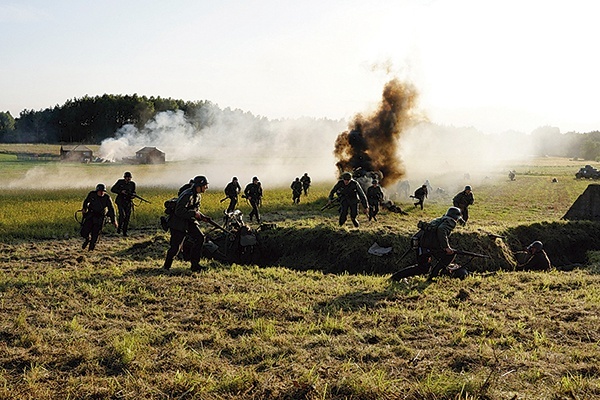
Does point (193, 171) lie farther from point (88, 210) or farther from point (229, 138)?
point (88, 210)

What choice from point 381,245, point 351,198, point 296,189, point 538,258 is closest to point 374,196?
point 351,198

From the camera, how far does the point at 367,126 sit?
41.6 metres

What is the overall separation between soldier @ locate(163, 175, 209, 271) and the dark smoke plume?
30278 millimetres

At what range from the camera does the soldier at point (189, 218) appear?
34.5ft

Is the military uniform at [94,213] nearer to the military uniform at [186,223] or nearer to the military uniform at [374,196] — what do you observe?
the military uniform at [186,223]

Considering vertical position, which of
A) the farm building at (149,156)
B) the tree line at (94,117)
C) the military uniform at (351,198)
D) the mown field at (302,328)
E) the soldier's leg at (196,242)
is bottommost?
the mown field at (302,328)

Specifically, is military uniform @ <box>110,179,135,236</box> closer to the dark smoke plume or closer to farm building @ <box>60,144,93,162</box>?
the dark smoke plume

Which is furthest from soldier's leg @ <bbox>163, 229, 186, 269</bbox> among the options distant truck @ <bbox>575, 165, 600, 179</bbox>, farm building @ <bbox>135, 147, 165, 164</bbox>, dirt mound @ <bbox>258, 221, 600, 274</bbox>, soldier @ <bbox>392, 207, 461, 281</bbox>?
farm building @ <bbox>135, 147, 165, 164</bbox>

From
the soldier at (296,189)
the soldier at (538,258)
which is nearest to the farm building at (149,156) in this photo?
the soldier at (296,189)

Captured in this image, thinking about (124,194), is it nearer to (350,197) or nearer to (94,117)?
(350,197)

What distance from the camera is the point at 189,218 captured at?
10625mm

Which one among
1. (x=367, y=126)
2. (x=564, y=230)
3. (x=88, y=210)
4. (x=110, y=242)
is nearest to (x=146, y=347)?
(x=88, y=210)

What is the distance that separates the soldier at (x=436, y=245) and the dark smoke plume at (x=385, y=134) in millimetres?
29684

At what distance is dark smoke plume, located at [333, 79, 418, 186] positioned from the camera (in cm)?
4069
